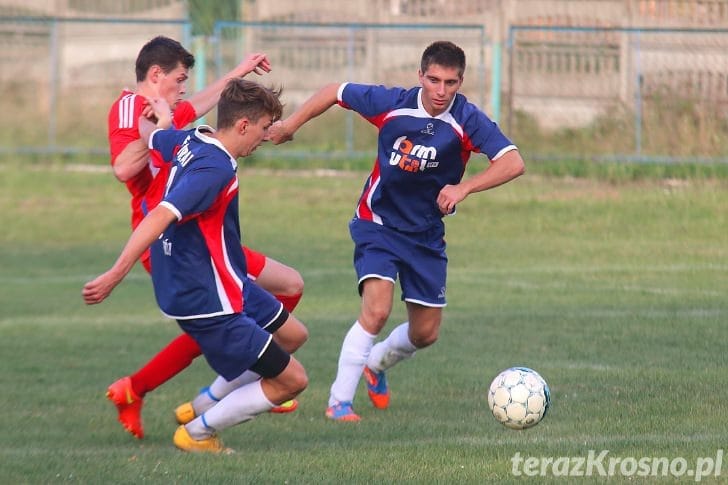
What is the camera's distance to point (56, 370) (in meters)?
8.45

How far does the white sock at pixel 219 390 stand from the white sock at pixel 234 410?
42cm

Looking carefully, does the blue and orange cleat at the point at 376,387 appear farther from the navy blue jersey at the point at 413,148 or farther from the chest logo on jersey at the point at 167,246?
the chest logo on jersey at the point at 167,246

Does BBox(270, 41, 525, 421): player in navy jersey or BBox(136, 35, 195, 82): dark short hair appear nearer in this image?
BBox(136, 35, 195, 82): dark short hair

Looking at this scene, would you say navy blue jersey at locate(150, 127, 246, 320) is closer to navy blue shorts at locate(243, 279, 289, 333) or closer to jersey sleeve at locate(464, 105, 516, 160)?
navy blue shorts at locate(243, 279, 289, 333)

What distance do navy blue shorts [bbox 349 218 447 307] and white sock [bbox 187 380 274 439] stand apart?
1257 millimetres

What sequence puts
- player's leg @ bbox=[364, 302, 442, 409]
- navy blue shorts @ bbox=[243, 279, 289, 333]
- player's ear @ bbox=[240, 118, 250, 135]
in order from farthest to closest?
player's leg @ bbox=[364, 302, 442, 409], navy blue shorts @ bbox=[243, 279, 289, 333], player's ear @ bbox=[240, 118, 250, 135]

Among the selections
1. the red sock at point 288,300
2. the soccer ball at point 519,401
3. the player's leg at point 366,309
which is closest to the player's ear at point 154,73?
the red sock at point 288,300

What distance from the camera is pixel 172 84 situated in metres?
6.81

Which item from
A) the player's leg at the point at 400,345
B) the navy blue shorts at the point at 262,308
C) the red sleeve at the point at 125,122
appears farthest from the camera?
the player's leg at the point at 400,345

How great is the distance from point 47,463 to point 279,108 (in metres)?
1.88

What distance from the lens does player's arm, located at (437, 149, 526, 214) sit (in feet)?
21.2

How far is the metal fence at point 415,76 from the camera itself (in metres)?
17.1

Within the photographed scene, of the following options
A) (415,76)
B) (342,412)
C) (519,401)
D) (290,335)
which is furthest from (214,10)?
(519,401)

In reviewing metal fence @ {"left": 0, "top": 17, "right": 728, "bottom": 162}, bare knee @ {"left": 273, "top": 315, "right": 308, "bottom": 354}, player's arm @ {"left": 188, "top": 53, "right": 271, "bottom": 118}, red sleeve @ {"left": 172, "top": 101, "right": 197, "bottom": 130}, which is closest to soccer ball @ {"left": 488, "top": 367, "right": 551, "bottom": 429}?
bare knee @ {"left": 273, "top": 315, "right": 308, "bottom": 354}
